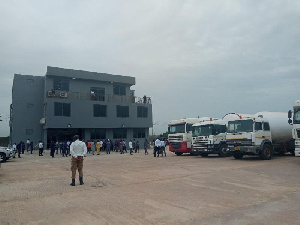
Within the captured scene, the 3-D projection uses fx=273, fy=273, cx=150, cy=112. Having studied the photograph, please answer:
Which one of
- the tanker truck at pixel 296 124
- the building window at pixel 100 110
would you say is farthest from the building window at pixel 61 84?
the tanker truck at pixel 296 124

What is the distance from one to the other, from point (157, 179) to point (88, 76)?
1059 inches

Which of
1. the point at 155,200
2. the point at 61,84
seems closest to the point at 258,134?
the point at 155,200

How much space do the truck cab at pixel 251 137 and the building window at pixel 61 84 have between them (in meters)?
22.8

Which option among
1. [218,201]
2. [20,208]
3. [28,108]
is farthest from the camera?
[28,108]

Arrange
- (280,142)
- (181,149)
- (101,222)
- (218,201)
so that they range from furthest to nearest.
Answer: (181,149), (280,142), (218,201), (101,222)

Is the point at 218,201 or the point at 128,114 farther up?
the point at 128,114

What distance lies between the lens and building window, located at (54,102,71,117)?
3174cm

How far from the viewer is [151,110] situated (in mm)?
39562

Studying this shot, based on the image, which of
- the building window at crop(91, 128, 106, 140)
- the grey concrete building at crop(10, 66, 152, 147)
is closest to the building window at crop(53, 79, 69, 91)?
the grey concrete building at crop(10, 66, 152, 147)

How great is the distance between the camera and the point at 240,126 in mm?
17938

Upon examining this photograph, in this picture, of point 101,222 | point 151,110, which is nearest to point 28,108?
point 151,110

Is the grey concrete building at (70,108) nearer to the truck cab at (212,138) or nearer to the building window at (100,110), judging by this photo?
the building window at (100,110)

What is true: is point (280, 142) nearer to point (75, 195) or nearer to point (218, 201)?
point (218, 201)

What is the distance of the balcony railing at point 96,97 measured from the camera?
1273 inches
